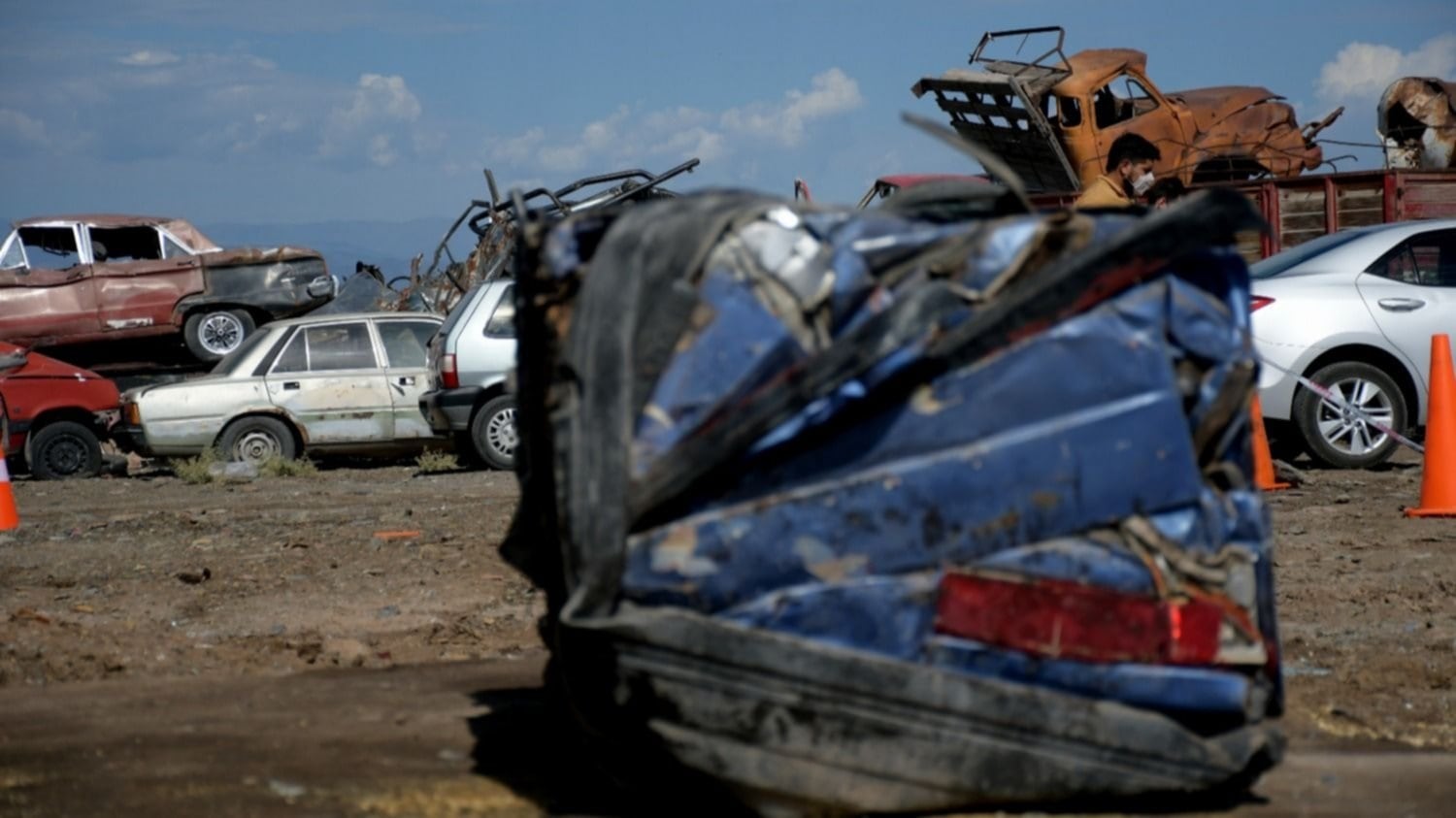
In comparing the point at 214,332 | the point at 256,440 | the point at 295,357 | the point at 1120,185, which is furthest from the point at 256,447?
the point at 1120,185

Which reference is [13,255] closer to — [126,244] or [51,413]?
[126,244]

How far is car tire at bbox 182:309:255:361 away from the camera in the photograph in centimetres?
2067

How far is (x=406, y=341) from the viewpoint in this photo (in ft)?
51.3

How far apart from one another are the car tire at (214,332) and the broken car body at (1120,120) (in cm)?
939

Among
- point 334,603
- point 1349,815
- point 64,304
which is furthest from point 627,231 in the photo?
point 64,304

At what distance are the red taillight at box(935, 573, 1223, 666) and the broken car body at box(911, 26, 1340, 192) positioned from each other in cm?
1754

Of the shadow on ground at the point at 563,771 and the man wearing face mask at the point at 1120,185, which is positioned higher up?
the man wearing face mask at the point at 1120,185

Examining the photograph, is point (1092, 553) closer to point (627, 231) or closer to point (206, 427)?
point (627, 231)

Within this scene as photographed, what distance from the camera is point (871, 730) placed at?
10.8 ft

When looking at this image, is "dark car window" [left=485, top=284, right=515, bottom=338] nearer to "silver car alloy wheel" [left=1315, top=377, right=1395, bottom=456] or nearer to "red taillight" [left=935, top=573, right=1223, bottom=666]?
"silver car alloy wheel" [left=1315, top=377, right=1395, bottom=456]

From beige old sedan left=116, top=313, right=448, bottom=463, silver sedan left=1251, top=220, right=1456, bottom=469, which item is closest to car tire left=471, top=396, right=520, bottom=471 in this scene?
beige old sedan left=116, top=313, right=448, bottom=463

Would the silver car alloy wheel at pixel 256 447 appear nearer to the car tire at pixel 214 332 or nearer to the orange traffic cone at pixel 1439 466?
the car tire at pixel 214 332

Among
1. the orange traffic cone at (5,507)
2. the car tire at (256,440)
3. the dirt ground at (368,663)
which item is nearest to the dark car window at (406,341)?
the car tire at (256,440)

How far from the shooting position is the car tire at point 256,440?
1500 centimetres
